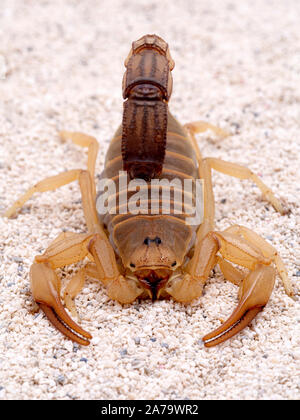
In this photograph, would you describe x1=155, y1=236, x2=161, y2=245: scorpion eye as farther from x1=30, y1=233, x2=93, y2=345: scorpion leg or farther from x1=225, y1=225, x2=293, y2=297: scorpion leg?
x1=225, y1=225, x2=293, y2=297: scorpion leg

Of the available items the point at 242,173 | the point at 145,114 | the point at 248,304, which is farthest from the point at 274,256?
the point at 145,114

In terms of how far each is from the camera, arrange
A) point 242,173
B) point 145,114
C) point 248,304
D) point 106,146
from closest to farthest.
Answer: point 145,114 < point 248,304 < point 242,173 < point 106,146

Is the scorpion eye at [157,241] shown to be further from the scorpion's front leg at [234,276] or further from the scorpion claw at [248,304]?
the scorpion claw at [248,304]

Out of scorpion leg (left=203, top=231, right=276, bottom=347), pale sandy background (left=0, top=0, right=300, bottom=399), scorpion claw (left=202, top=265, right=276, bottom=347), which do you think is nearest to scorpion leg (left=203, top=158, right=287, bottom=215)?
pale sandy background (left=0, top=0, right=300, bottom=399)

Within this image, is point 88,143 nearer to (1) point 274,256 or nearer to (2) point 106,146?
(2) point 106,146

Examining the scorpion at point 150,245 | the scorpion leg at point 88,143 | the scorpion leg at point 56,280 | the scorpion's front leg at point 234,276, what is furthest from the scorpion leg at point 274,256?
the scorpion leg at point 88,143

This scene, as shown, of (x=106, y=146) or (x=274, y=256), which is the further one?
(x=106, y=146)

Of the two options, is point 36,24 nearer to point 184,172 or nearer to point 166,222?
point 184,172
